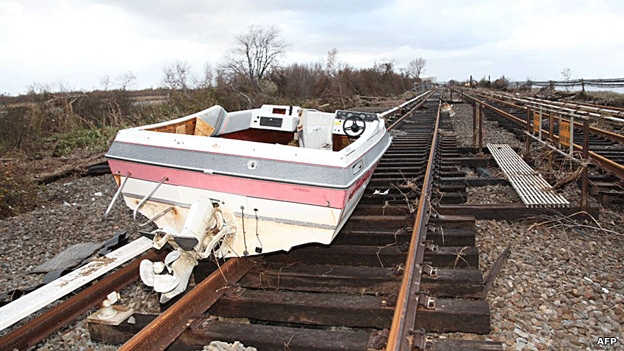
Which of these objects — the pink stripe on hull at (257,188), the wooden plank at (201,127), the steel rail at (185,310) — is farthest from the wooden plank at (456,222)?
the wooden plank at (201,127)

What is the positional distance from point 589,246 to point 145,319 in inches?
157

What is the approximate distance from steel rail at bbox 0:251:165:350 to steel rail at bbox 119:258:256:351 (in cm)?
89

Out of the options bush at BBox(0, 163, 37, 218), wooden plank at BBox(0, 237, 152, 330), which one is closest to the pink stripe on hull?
wooden plank at BBox(0, 237, 152, 330)

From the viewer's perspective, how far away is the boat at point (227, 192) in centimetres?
371

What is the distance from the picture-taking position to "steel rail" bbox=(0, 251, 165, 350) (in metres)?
3.25

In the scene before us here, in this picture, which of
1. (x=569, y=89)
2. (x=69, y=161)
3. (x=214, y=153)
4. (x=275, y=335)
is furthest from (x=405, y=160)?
(x=569, y=89)

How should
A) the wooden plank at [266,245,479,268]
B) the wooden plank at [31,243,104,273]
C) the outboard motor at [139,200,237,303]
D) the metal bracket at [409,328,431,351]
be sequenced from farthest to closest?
the wooden plank at [31,243,104,273]
the wooden plank at [266,245,479,268]
the outboard motor at [139,200,237,303]
the metal bracket at [409,328,431,351]

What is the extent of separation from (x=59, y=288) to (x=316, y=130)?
166 inches

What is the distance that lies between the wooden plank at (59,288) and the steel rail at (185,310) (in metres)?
0.94

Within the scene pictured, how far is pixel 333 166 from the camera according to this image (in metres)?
3.72

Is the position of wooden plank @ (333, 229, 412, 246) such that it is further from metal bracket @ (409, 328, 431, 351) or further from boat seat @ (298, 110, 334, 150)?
boat seat @ (298, 110, 334, 150)

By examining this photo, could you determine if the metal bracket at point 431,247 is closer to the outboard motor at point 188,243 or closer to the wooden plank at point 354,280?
the wooden plank at point 354,280

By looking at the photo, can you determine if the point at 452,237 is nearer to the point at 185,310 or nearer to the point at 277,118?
the point at 185,310

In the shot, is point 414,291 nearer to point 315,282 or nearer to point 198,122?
point 315,282
